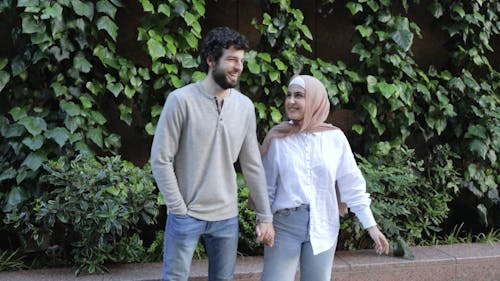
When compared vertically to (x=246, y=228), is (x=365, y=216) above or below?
above

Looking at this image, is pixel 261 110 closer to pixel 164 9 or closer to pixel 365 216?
pixel 164 9

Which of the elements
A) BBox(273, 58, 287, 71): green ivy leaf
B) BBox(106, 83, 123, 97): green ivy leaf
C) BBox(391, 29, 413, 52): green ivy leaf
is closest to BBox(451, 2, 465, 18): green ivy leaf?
BBox(391, 29, 413, 52): green ivy leaf

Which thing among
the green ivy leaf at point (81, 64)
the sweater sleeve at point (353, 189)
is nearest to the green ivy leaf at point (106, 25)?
the green ivy leaf at point (81, 64)

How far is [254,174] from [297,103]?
0.43 m

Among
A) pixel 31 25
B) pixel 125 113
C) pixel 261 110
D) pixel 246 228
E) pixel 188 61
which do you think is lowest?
pixel 246 228

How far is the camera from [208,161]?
2.89 metres

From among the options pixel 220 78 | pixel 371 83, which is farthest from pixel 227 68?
pixel 371 83

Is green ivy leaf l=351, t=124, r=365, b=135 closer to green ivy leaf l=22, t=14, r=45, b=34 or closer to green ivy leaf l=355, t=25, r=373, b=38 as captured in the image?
green ivy leaf l=355, t=25, r=373, b=38

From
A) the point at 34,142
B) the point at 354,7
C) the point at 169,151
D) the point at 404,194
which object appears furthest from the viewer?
the point at 354,7

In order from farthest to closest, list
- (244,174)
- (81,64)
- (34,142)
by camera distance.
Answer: (81,64)
(34,142)
(244,174)

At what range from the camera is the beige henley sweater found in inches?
110

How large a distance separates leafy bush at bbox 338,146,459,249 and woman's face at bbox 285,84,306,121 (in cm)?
184

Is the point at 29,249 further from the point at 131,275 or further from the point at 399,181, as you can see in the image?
the point at 399,181

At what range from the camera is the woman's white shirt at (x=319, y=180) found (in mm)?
3016
